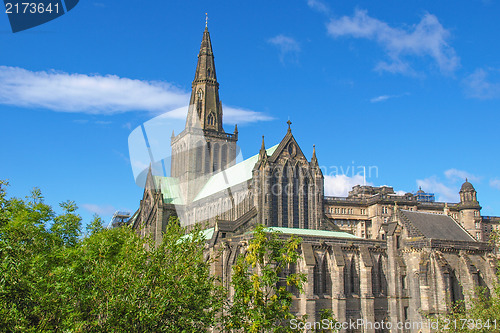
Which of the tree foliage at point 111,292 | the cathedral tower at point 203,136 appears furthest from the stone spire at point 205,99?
the tree foliage at point 111,292

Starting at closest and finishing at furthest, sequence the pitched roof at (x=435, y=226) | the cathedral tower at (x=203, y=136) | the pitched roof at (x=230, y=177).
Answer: the pitched roof at (x=435, y=226) → the pitched roof at (x=230, y=177) → the cathedral tower at (x=203, y=136)

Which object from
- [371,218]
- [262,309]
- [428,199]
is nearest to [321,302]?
[262,309]

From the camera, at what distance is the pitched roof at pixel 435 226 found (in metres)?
65.9

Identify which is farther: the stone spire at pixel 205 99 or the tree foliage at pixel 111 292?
the stone spire at pixel 205 99

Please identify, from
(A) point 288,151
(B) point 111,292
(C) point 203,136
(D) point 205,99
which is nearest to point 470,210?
(C) point 203,136

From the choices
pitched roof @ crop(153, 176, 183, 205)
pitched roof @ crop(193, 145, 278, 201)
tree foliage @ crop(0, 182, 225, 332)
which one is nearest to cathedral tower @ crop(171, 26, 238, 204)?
pitched roof @ crop(153, 176, 183, 205)

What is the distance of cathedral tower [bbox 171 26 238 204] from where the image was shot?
95.4 meters

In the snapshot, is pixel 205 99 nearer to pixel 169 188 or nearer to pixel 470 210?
pixel 169 188

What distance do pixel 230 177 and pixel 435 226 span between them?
110 ft

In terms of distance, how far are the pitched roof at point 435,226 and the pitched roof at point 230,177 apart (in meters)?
22.0

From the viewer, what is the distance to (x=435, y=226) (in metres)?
68.4

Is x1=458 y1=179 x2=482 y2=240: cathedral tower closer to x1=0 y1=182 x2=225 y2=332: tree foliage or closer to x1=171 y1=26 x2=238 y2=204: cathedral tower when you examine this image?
x1=171 y1=26 x2=238 y2=204: cathedral tower

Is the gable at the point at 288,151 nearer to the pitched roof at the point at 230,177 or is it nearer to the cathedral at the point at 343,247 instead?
the cathedral at the point at 343,247

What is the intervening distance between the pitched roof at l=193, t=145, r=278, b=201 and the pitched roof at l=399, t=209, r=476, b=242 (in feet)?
72.2
